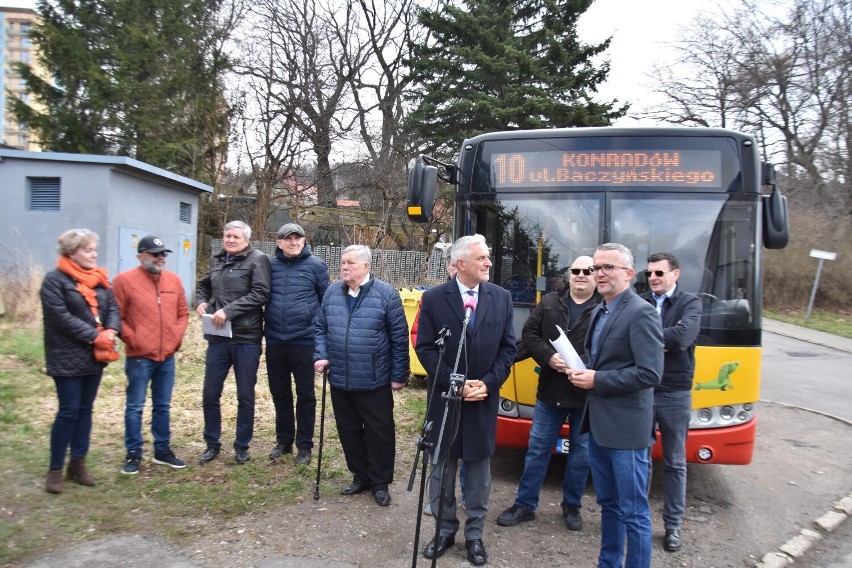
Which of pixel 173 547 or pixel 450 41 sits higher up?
pixel 450 41

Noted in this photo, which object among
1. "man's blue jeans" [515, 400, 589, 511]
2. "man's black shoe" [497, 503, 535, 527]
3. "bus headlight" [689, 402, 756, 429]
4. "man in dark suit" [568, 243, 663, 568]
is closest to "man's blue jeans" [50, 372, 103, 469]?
"man's black shoe" [497, 503, 535, 527]

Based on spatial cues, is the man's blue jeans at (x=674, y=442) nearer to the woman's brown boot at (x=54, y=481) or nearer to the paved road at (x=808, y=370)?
the woman's brown boot at (x=54, y=481)

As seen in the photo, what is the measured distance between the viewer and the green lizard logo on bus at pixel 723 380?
471 cm

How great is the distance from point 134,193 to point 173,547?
12140mm

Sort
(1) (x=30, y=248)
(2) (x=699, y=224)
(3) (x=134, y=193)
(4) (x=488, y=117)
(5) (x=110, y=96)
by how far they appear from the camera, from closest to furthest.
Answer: (2) (x=699, y=224)
(1) (x=30, y=248)
(3) (x=134, y=193)
(5) (x=110, y=96)
(4) (x=488, y=117)

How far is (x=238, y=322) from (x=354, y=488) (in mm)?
1657

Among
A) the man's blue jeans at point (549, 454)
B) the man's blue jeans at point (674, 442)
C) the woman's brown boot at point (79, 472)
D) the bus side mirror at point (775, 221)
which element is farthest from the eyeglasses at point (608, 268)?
the woman's brown boot at point (79, 472)

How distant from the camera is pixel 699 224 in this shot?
4.91 meters

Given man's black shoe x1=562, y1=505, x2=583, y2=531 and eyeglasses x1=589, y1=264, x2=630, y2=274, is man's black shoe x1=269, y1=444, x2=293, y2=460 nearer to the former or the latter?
man's black shoe x1=562, y1=505, x2=583, y2=531

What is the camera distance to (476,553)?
3.81 m

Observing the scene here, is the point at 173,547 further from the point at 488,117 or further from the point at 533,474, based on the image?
the point at 488,117

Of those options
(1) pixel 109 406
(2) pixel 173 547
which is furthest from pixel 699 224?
(1) pixel 109 406

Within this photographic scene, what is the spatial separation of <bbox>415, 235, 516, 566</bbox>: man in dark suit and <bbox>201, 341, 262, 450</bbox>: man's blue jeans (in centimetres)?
195

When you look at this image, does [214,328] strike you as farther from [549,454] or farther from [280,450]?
[549,454]
